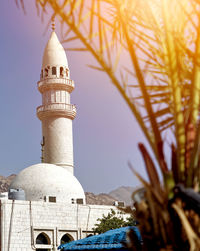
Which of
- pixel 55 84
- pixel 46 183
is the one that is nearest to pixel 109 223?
pixel 46 183

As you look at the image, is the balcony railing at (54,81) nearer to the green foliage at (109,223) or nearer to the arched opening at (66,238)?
the green foliage at (109,223)

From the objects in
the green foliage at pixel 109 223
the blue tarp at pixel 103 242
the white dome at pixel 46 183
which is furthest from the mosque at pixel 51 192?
the blue tarp at pixel 103 242

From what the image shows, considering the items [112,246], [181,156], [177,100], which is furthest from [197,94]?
[112,246]

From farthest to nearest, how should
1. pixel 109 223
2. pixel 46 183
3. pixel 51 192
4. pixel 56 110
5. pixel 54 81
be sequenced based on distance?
pixel 54 81, pixel 56 110, pixel 46 183, pixel 51 192, pixel 109 223

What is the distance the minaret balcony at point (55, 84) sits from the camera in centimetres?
3105

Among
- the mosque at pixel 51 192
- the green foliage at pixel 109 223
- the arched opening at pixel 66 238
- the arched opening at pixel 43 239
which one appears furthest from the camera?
the arched opening at pixel 66 238

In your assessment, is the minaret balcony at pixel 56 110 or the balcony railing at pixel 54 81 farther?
the balcony railing at pixel 54 81

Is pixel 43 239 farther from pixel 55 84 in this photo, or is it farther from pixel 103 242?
pixel 103 242

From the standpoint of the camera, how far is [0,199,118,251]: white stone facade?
76.2ft

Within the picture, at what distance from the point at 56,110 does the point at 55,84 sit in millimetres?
1971

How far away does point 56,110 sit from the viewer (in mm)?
30641

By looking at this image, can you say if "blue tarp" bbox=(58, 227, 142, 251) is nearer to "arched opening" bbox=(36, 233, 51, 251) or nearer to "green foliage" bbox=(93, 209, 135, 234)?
"green foliage" bbox=(93, 209, 135, 234)

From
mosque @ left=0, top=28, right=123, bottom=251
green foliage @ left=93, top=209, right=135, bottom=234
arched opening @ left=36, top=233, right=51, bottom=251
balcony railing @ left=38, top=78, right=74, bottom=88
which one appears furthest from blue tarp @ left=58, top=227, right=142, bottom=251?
balcony railing @ left=38, top=78, right=74, bottom=88

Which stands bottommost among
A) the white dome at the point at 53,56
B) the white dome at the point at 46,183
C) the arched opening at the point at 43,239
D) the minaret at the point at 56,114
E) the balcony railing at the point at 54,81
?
the arched opening at the point at 43,239
